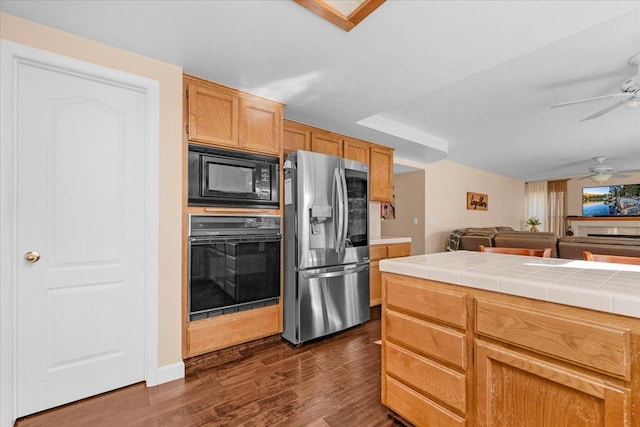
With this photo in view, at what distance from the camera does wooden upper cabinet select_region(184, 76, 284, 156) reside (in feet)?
7.30

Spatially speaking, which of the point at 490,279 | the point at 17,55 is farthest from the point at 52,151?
the point at 490,279

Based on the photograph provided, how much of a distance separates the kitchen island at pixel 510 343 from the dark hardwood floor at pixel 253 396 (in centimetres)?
36

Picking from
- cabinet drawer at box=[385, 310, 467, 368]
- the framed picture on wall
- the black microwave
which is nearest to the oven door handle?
the black microwave

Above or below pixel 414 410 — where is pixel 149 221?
above

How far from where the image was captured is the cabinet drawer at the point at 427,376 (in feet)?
4.09

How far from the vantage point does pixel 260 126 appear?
8.44 ft

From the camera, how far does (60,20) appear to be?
1.65 metres

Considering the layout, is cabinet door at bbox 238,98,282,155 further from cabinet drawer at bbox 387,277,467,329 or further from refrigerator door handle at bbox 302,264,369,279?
cabinet drawer at bbox 387,277,467,329

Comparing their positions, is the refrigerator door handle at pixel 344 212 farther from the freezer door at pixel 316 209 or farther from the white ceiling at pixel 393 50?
the white ceiling at pixel 393 50

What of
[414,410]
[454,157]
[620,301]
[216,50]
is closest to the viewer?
[620,301]

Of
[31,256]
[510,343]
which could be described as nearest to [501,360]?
[510,343]

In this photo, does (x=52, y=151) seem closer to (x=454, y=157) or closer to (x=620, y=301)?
(x=620, y=301)

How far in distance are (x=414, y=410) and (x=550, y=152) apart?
18.7 feet

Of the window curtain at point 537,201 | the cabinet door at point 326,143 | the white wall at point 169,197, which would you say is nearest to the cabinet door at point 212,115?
the white wall at point 169,197
